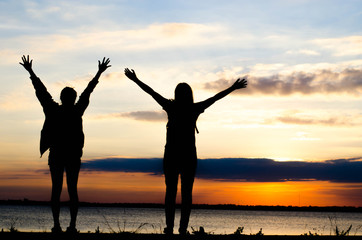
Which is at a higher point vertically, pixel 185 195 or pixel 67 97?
pixel 67 97

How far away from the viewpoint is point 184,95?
762cm

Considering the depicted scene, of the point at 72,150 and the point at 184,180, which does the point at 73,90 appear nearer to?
the point at 72,150

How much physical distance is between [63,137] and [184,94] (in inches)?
84.9

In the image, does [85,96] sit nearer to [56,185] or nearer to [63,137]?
[63,137]

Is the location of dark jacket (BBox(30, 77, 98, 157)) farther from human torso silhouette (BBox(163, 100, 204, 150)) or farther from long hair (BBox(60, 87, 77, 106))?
human torso silhouette (BBox(163, 100, 204, 150))

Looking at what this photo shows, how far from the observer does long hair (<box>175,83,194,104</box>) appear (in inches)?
300

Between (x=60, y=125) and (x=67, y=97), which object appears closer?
(x=60, y=125)

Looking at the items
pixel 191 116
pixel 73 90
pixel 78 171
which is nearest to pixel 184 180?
pixel 191 116

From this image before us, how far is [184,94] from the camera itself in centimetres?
762

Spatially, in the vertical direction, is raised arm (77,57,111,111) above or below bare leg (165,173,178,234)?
above

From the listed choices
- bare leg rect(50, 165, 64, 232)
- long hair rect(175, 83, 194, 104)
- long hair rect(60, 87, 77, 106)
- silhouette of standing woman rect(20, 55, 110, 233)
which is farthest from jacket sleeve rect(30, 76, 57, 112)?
long hair rect(175, 83, 194, 104)

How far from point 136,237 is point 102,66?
3.09 meters

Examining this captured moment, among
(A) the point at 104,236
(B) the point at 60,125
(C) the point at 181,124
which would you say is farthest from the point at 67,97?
(A) the point at 104,236

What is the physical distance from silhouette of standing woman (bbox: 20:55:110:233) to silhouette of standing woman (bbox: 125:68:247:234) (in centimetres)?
123
